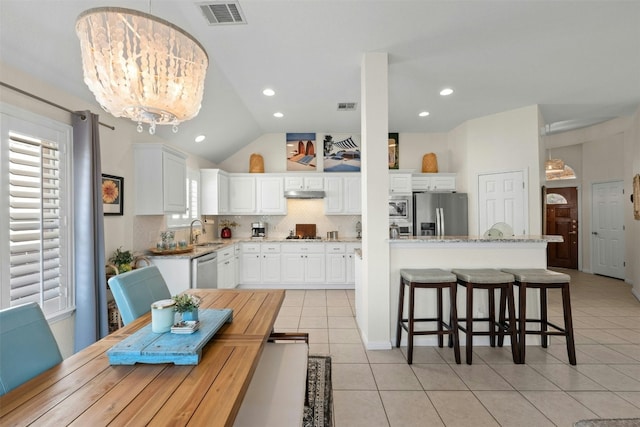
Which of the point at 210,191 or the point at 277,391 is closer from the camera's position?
the point at 277,391

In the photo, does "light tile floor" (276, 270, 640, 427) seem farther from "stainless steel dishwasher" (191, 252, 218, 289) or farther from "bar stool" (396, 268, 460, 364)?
"stainless steel dishwasher" (191, 252, 218, 289)

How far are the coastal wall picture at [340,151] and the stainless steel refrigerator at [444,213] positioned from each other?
158 centimetres

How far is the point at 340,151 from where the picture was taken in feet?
19.8

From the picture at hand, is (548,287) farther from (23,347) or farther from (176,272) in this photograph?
(176,272)

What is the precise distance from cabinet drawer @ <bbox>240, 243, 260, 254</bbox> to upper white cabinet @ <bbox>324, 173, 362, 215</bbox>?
60.4 inches

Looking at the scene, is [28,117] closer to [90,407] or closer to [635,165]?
[90,407]

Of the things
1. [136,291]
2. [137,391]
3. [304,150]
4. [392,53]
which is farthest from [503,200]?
[137,391]

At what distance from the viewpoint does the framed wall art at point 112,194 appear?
303cm

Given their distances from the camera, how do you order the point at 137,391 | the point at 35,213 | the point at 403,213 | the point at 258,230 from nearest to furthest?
the point at 137,391, the point at 35,213, the point at 403,213, the point at 258,230

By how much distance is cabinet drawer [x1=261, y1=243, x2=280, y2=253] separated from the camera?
5.44 meters

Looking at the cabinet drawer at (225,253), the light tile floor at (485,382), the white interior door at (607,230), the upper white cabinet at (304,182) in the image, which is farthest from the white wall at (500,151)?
the cabinet drawer at (225,253)

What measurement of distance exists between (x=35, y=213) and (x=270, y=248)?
11.5 feet

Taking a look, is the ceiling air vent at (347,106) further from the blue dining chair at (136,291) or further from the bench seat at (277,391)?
the bench seat at (277,391)

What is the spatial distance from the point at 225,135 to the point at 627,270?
8.06 meters
